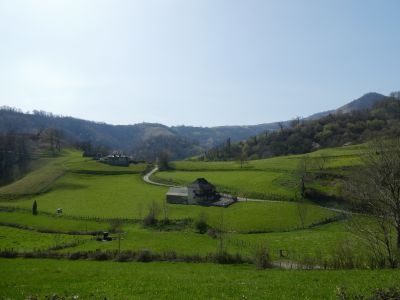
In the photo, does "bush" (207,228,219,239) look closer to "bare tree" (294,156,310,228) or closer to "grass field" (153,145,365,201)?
"bare tree" (294,156,310,228)

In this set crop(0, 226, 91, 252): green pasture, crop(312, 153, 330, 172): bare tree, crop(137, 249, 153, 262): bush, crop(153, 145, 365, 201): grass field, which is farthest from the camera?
crop(312, 153, 330, 172): bare tree

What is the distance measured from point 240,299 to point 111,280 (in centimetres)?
1039

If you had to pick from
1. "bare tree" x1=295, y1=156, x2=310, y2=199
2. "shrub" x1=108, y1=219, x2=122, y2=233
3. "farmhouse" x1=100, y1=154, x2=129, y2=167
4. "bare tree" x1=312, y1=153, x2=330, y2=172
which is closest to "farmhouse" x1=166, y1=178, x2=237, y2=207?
"bare tree" x1=295, y1=156, x2=310, y2=199

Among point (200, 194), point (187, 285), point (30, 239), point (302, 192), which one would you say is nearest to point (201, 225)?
point (200, 194)

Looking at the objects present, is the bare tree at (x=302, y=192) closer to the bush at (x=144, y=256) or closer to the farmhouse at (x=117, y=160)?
the bush at (x=144, y=256)

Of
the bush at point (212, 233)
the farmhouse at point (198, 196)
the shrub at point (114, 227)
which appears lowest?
the bush at point (212, 233)

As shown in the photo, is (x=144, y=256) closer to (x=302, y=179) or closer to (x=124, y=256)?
(x=124, y=256)

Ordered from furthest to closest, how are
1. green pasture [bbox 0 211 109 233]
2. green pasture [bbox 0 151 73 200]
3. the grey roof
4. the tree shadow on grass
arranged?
the tree shadow on grass
green pasture [bbox 0 151 73 200]
the grey roof
green pasture [bbox 0 211 109 233]

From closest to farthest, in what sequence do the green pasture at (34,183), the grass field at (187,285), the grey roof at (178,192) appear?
the grass field at (187,285)
the grey roof at (178,192)
the green pasture at (34,183)

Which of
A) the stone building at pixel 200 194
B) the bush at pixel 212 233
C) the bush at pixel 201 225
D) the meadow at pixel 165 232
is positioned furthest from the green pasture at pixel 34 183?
the bush at pixel 212 233

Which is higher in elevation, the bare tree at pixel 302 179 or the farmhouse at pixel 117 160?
the farmhouse at pixel 117 160

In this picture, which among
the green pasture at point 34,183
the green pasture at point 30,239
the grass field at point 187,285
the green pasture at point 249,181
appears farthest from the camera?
the green pasture at point 34,183

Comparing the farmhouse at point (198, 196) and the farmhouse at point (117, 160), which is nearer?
the farmhouse at point (198, 196)

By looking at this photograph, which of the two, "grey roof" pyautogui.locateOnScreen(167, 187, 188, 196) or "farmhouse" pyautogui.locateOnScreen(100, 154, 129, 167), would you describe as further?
"farmhouse" pyautogui.locateOnScreen(100, 154, 129, 167)
